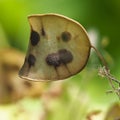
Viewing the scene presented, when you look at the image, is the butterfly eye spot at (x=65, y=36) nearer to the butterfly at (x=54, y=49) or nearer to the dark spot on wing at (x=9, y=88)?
the butterfly at (x=54, y=49)

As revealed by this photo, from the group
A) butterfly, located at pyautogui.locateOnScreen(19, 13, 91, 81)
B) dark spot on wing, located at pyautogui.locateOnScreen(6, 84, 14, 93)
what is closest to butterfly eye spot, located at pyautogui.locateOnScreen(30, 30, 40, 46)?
butterfly, located at pyautogui.locateOnScreen(19, 13, 91, 81)

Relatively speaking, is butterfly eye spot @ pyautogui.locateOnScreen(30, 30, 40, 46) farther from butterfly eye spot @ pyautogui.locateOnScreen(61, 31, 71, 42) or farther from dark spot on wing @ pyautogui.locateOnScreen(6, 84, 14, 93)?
dark spot on wing @ pyautogui.locateOnScreen(6, 84, 14, 93)

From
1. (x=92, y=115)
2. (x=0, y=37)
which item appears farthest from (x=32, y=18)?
(x=0, y=37)

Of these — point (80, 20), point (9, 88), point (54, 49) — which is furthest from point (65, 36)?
point (80, 20)

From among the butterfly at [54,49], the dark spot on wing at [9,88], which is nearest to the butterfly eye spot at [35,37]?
the butterfly at [54,49]

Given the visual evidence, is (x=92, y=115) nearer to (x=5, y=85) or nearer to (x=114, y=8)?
(x=5, y=85)

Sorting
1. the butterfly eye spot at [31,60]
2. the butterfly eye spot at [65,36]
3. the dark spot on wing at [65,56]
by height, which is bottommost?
the dark spot on wing at [65,56]

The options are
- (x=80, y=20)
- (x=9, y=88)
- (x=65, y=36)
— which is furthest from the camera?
(x=80, y=20)

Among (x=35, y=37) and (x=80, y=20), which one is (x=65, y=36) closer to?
(x=35, y=37)

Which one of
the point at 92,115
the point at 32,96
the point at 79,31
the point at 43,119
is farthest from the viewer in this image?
the point at 32,96

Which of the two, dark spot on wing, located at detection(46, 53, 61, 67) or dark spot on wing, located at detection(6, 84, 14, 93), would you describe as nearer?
dark spot on wing, located at detection(46, 53, 61, 67)

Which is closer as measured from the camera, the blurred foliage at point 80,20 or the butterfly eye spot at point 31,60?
the butterfly eye spot at point 31,60
